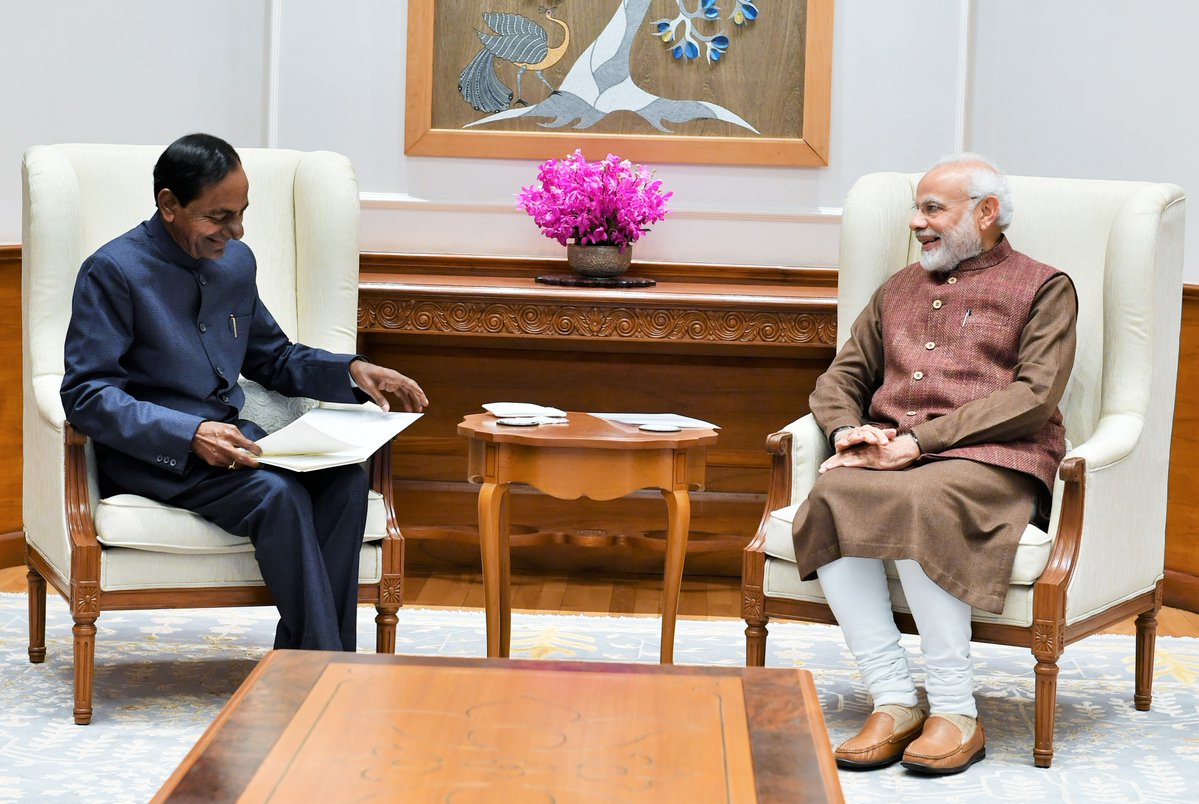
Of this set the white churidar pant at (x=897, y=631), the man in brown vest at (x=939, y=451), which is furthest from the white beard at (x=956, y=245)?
the white churidar pant at (x=897, y=631)

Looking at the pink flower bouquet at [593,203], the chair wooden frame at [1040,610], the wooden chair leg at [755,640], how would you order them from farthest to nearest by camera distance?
1. the pink flower bouquet at [593,203]
2. the wooden chair leg at [755,640]
3. the chair wooden frame at [1040,610]

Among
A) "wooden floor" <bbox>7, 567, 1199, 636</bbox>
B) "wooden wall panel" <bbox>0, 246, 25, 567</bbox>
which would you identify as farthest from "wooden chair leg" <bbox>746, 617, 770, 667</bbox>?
"wooden wall panel" <bbox>0, 246, 25, 567</bbox>

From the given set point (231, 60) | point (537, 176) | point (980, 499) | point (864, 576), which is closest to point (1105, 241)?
point (980, 499)

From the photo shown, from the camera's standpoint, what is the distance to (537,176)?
17.0ft

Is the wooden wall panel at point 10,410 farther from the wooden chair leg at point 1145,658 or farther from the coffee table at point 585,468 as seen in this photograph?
the wooden chair leg at point 1145,658

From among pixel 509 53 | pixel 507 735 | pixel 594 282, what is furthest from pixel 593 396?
pixel 507 735

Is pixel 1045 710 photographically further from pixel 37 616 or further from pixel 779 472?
pixel 37 616

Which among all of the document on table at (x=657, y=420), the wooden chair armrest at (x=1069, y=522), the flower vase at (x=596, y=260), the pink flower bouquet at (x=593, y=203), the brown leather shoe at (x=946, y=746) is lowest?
the brown leather shoe at (x=946, y=746)

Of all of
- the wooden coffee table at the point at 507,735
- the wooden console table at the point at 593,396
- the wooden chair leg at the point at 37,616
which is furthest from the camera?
the wooden console table at the point at 593,396

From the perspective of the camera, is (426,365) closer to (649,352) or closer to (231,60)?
(649,352)

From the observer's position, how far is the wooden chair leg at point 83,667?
3418 mm

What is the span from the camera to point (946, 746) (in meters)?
3.27

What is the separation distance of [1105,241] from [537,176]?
2080mm

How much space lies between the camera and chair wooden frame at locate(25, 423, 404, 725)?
339cm
